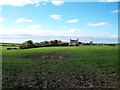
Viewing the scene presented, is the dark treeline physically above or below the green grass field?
above

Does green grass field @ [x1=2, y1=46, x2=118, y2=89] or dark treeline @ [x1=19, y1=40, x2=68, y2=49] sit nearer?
green grass field @ [x1=2, y1=46, x2=118, y2=89]

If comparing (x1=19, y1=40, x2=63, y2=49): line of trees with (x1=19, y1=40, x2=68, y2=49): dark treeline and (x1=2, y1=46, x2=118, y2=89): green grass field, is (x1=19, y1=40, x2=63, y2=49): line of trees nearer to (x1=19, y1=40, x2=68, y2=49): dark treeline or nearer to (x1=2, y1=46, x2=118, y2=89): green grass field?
(x1=19, y1=40, x2=68, y2=49): dark treeline

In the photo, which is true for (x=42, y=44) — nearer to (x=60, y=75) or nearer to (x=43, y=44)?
(x=43, y=44)

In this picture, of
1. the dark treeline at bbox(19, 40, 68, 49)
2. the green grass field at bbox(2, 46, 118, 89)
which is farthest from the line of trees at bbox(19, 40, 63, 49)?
the green grass field at bbox(2, 46, 118, 89)

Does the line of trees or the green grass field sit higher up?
the line of trees

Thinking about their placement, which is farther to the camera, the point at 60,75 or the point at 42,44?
the point at 42,44

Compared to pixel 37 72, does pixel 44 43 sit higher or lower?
higher

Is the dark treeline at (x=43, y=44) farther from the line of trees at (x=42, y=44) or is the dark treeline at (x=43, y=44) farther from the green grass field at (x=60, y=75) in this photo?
the green grass field at (x=60, y=75)

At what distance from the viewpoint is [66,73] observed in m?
23.4

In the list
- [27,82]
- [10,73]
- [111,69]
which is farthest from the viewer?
[111,69]

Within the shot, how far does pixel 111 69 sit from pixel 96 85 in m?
5.73

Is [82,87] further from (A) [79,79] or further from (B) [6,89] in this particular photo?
(B) [6,89]

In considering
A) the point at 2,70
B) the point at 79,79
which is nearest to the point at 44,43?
the point at 2,70

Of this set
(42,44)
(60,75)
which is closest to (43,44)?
(42,44)
